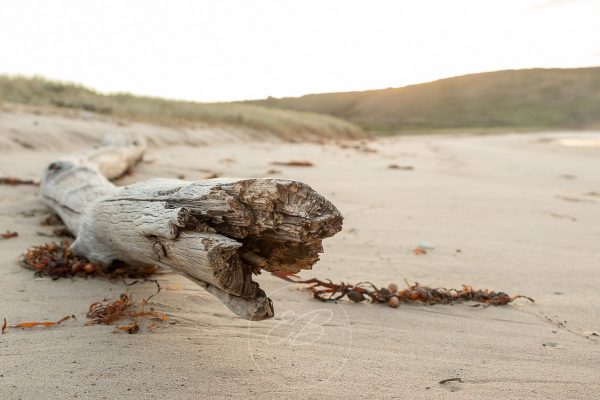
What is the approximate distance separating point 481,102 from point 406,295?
206 ft

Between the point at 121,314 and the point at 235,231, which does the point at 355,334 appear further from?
the point at 121,314

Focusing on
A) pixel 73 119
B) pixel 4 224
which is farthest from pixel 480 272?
pixel 73 119

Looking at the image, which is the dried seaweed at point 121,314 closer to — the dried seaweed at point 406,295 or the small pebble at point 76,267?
the small pebble at point 76,267

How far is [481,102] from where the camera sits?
60.0m

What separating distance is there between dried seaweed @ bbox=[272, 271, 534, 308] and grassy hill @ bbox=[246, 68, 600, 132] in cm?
4545

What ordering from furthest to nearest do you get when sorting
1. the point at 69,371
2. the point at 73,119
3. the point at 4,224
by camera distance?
the point at 73,119
the point at 4,224
the point at 69,371

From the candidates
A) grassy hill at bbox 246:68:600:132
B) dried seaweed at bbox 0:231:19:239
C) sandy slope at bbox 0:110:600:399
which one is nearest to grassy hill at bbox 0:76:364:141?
dried seaweed at bbox 0:231:19:239

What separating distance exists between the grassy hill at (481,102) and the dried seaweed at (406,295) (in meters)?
45.5

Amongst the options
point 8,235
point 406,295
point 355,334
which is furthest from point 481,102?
point 355,334

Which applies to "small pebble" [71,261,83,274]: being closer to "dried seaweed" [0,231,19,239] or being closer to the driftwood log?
the driftwood log

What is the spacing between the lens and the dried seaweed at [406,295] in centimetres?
241

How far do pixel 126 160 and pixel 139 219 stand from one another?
4228 mm

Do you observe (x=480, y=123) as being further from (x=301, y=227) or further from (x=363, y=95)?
(x=301, y=227)

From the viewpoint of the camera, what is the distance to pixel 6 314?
6.75 feet
